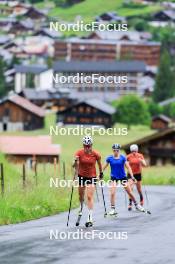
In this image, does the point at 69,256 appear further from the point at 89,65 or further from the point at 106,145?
the point at 89,65

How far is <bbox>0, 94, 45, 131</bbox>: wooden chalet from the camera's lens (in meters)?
125

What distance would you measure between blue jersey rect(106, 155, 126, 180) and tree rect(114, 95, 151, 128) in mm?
117246

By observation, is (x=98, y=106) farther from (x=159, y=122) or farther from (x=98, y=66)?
(x=98, y=66)

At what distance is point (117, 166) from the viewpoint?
1581 centimetres

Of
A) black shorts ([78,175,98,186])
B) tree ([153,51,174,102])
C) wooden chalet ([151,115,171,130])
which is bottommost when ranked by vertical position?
black shorts ([78,175,98,186])

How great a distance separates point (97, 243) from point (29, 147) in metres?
59.6

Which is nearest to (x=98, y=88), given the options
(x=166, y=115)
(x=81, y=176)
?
(x=166, y=115)

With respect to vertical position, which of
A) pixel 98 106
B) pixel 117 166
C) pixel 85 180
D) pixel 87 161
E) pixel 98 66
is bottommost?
pixel 85 180

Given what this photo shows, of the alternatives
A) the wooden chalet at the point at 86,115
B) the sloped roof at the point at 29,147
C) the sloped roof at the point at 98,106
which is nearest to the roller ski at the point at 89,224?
the sloped roof at the point at 29,147

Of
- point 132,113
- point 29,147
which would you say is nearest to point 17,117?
point 132,113

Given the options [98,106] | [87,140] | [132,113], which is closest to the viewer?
[87,140]

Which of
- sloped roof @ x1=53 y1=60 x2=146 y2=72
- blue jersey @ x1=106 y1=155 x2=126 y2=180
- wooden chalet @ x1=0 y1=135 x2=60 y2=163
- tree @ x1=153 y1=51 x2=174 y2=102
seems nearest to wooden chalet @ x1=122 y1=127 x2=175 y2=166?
wooden chalet @ x1=0 y1=135 x2=60 y2=163

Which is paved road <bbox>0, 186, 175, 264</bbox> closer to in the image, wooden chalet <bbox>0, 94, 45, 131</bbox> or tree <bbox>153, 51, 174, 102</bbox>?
wooden chalet <bbox>0, 94, 45, 131</bbox>

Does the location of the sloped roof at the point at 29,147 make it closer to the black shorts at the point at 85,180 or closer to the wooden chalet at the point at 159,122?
the black shorts at the point at 85,180
